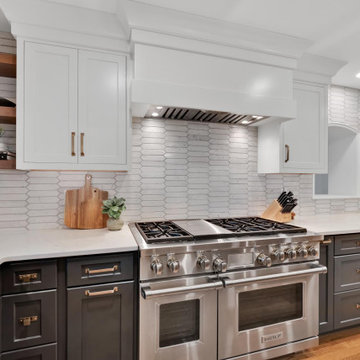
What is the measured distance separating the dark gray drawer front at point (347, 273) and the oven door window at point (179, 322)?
4.05ft

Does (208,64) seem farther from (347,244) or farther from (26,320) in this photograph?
(26,320)

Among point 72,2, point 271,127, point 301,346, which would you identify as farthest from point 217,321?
point 72,2

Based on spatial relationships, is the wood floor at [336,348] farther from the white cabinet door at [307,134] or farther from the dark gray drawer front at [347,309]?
the white cabinet door at [307,134]

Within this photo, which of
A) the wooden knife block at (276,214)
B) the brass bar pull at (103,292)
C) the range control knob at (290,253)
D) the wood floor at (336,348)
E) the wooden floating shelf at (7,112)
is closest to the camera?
the brass bar pull at (103,292)

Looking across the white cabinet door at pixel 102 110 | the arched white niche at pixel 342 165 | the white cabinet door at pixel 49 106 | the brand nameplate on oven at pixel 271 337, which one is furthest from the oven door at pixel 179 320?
the arched white niche at pixel 342 165

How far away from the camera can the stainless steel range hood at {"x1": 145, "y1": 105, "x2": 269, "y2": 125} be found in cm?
194

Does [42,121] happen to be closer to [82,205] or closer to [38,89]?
[38,89]

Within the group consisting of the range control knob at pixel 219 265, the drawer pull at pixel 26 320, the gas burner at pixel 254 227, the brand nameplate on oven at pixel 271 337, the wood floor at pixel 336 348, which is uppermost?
the gas burner at pixel 254 227

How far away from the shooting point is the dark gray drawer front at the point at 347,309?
1996 millimetres

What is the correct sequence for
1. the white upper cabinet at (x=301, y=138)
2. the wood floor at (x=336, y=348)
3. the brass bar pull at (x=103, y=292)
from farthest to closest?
1. the white upper cabinet at (x=301, y=138)
2. the wood floor at (x=336, y=348)
3. the brass bar pull at (x=103, y=292)

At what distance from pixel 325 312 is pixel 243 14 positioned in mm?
2352

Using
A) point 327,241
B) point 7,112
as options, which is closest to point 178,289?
point 327,241

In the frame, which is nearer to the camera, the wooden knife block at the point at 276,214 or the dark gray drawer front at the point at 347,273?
the dark gray drawer front at the point at 347,273

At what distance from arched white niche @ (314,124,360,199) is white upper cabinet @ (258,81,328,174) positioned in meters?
0.69
